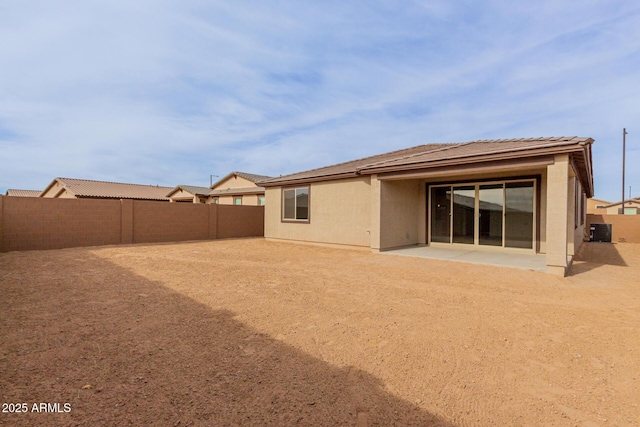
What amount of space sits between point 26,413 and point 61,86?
16.1m

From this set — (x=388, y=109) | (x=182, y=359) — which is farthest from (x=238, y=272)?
(x=388, y=109)

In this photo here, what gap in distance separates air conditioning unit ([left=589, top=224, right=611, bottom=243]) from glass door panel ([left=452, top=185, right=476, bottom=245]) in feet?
37.2

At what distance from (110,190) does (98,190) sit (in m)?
1.02

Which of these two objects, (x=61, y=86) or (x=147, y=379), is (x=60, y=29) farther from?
(x=147, y=379)

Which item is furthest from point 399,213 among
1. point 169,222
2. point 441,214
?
point 169,222

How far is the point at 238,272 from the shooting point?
22.1 ft

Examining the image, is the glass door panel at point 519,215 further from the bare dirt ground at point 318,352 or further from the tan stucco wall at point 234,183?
the tan stucco wall at point 234,183

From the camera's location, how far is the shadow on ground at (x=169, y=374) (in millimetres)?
2039

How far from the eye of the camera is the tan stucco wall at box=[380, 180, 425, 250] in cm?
1002

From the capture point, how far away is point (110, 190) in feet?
91.6

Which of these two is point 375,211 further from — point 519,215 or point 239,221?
point 239,221

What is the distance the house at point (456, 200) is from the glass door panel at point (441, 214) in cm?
4

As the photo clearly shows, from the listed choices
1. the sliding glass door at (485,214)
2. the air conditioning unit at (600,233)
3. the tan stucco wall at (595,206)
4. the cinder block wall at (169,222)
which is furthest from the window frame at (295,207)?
the tan stucco wall at (595,206)

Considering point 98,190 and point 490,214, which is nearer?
point 490,214
